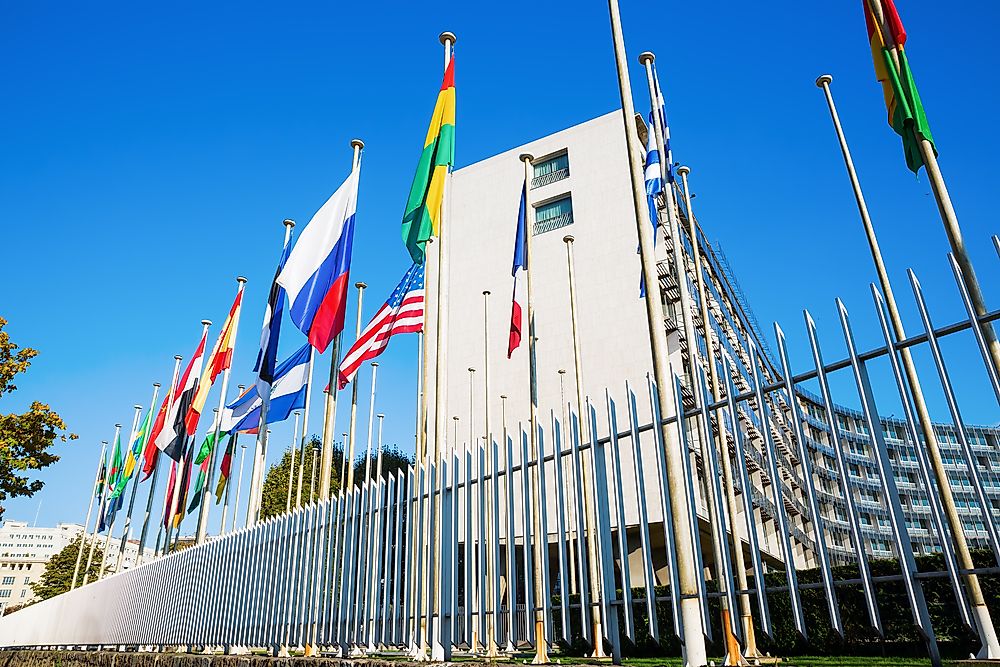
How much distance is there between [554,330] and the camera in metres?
31.1

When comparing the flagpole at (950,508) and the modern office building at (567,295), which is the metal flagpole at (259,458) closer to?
the flagpole at (950,508)

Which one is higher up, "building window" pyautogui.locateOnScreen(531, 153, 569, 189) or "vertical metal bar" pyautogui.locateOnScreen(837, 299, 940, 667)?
"building window" pyautogui.locateOnScreen(531, 153, 569, 189)

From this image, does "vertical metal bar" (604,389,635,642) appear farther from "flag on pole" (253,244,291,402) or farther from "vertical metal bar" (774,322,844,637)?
"flag on pole" (253,244,291,402)

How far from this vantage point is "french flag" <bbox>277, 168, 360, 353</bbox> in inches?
420

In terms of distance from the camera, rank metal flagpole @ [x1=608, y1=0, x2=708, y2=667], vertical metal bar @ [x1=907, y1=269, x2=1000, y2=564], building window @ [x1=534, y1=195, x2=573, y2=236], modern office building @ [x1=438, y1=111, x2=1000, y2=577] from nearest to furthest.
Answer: vertical metal bar @ [x1=907, y1=269, x2=1000, y2=564] < metal flagpole @ [x1=608, y1=0, x2=708, y2=667] < modern office building @ [x1=438, y1=111, x2=1000, y2=577] < building window @ [x1=534, y1=195, x2=573, y2=236]

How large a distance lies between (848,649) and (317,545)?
14086mm

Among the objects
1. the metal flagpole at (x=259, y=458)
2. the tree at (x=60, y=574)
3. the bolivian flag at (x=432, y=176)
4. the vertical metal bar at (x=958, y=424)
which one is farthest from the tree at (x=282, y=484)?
the vertical metal bar at (x=958, y=424)

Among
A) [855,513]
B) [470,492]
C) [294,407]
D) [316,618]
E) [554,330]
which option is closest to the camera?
[855,513]

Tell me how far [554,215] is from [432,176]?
23.9 m

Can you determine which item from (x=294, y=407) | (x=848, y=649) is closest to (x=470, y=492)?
(x=294, y=407)

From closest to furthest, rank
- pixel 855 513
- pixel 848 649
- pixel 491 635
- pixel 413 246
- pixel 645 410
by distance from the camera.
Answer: pixel 855 513 < pixel 491 635 < pixel 413 246 < pixel 848 649 < pixel 645 410

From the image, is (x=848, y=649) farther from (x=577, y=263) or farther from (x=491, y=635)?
(x=577, y=263)

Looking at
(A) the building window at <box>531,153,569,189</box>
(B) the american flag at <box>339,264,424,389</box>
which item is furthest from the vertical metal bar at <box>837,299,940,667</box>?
(A) the building window at <box>531,153,569,189</box>

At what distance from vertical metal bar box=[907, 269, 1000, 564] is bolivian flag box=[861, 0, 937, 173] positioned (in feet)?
13.1
